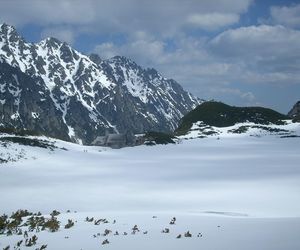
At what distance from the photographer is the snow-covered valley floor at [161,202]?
12039 millimetres

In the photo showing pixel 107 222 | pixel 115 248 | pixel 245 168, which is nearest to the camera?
pixel 115 248

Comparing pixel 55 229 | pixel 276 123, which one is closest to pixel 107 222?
pixel 55 229

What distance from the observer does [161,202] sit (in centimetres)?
2380

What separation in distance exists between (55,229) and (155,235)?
3560 mm

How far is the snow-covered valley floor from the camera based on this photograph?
39.5ft

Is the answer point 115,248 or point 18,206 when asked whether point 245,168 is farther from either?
point 115,248

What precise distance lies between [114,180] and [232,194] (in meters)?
11.7

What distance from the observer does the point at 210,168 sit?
41.8 m

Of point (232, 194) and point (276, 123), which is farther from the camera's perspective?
point (276, 123)

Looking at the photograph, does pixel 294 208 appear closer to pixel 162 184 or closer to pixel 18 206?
pixel 162 184

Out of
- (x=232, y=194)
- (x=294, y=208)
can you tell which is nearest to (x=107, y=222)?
(x=294, y=208)

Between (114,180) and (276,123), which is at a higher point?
(276,123)

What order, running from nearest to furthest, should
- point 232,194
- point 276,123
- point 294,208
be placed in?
1. point 294,208
2. point 232,194
3. point 276,123

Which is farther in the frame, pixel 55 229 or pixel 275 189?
pixel 275 189
